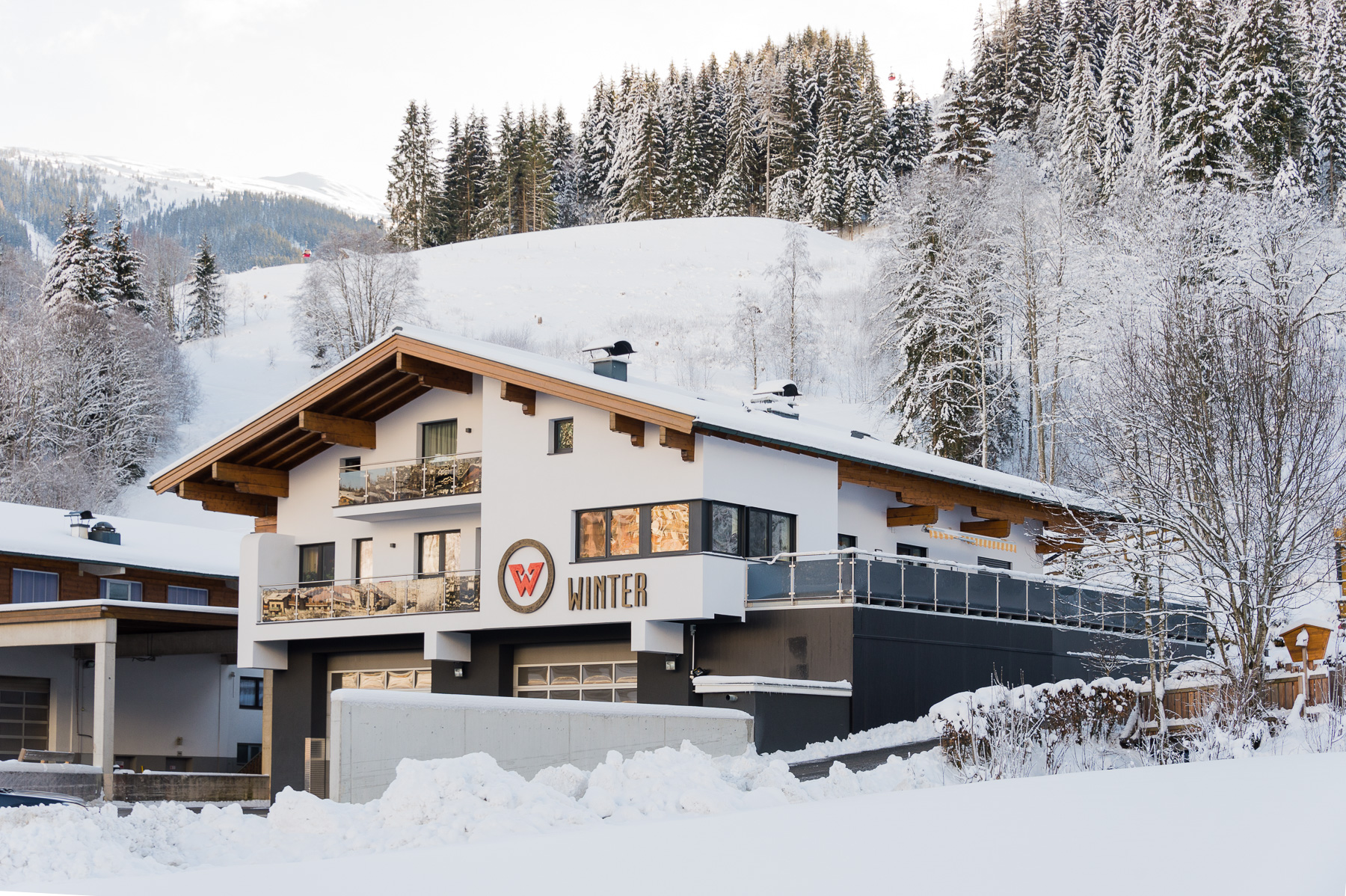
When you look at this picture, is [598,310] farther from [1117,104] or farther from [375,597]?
[375,597]

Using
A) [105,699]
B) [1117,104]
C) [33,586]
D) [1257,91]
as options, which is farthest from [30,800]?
[1117,104]

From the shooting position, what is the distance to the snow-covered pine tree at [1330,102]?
249ft

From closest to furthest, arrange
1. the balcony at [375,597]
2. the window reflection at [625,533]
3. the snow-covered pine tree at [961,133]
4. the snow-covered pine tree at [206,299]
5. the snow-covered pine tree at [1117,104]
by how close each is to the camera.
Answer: the window reflection at [625,533] < the balcony at [375,597] < the snow-covered pine tree at [961,133] < the snow-covered pine tree at [1117,104] < the snow-covered pine tree at [206,299]

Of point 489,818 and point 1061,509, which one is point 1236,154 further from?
point 489,818

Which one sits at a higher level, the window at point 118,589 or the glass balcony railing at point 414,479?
the glass balcony railing at point 414,479

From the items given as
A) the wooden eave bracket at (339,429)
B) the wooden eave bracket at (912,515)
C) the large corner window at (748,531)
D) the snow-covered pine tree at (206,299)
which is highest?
the snow-covered pine tree at (206,299)

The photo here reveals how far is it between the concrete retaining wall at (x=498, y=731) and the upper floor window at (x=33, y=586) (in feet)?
68.4

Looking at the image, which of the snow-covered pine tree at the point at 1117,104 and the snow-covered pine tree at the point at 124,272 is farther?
the snow-covered pine tree at the point at 1117,104

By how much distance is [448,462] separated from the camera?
100 ft

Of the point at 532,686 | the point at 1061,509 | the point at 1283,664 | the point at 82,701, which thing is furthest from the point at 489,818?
the point at 82,701

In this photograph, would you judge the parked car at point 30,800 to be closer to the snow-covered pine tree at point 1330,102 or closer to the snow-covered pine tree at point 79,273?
the snow-covered pine tree at point 79,273

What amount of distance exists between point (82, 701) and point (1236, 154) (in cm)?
5031

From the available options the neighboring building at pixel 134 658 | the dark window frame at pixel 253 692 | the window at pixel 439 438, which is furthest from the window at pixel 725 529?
the dark window frame at pixel 253 692

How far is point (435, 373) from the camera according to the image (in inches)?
1197
